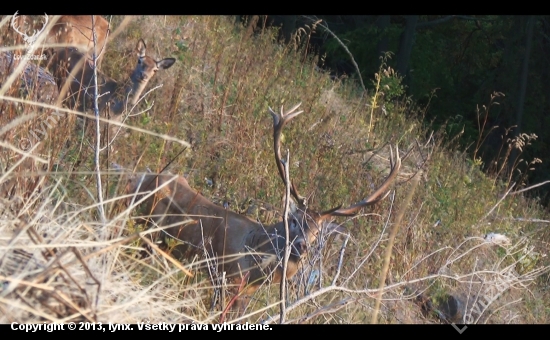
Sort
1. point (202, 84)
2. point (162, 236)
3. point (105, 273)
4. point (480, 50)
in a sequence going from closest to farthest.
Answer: point (105, 273), point (162, 236), point (202, 84), point (480, 50)

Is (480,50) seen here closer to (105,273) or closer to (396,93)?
(396,93)

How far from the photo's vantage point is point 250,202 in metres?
6.63

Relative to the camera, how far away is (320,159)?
7844mm

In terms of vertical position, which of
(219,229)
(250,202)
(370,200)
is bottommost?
(250,202)

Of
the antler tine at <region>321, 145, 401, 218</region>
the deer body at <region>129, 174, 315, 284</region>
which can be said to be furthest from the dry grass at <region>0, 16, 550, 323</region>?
the deer body at <region>129, 174, 315, 284</region>

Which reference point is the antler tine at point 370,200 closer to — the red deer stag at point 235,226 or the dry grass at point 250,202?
the red deer stag at point 235,226

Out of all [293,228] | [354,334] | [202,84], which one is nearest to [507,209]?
[202,84]

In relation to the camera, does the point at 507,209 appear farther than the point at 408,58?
No

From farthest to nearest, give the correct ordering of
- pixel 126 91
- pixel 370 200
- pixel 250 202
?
pixel 126 91 < pixel 250 202 < pixel 370 200

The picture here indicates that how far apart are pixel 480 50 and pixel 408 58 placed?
10.2ft

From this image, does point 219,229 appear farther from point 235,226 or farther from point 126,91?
point 126,91

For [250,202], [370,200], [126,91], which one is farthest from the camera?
[126,91]

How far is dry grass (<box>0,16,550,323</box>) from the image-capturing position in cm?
267

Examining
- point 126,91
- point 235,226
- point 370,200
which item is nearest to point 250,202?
point 235,226
